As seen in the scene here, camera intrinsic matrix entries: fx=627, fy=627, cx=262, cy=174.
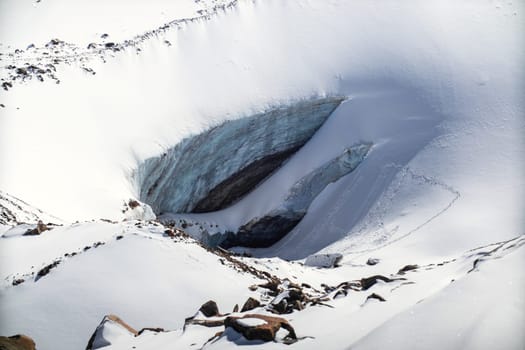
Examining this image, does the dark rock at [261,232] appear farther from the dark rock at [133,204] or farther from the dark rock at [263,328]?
the dark rock at [263,328]

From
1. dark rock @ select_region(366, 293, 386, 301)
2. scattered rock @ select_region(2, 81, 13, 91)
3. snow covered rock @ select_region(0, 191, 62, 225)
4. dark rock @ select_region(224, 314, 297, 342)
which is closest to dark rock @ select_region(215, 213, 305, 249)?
snow covered rock @ select_region(0, 191, 62, 225)

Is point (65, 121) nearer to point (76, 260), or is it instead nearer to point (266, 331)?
point (76, 260)

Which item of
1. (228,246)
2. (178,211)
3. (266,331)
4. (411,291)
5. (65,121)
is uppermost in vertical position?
(65,121)

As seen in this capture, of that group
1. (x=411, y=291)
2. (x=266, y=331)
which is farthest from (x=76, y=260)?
(x=411, y=291)

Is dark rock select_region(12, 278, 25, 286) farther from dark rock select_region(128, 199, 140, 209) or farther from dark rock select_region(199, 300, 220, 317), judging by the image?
dark rock select_region(128, 199, 140, 209)

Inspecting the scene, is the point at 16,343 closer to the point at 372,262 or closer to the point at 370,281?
the point at 370,281
